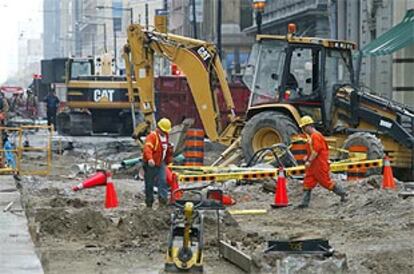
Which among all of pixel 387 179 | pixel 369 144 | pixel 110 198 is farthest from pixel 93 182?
pixel 387 179

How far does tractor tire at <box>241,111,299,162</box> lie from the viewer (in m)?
19.3

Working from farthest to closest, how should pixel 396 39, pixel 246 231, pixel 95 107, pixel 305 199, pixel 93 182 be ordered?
pixel 95 107 < pixel 396 39 < pixel 93 182 < pixel 305 199 < pixel 246 231

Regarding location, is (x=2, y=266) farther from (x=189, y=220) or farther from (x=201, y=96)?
(x=201, y=96)

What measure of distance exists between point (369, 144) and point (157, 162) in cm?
510

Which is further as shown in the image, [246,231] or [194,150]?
[194,150]

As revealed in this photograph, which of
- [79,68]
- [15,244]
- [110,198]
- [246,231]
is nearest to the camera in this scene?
[15,244]

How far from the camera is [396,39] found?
28.5 m

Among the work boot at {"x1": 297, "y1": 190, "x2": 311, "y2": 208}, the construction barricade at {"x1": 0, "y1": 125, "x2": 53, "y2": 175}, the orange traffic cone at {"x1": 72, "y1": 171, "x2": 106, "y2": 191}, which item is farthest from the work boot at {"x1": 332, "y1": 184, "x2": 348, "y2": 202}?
the construction barricade at {"x1": 0, "y1": 125, "x2": 53, "y2": 175}

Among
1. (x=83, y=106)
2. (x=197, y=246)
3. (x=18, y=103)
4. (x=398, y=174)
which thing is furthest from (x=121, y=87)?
(x=197, y=246)

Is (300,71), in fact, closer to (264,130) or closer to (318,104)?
(318,104)

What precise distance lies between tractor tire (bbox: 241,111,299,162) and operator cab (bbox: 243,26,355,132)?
43 centimetres

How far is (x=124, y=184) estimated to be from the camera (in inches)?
766

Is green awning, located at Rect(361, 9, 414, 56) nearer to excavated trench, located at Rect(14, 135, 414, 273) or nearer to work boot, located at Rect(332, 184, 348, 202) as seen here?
excavated trench, located at Rect(14, 135, 414, 273)

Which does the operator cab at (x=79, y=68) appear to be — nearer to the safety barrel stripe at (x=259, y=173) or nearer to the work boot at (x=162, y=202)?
the safety barrel stripe at (x=259, y=173)
